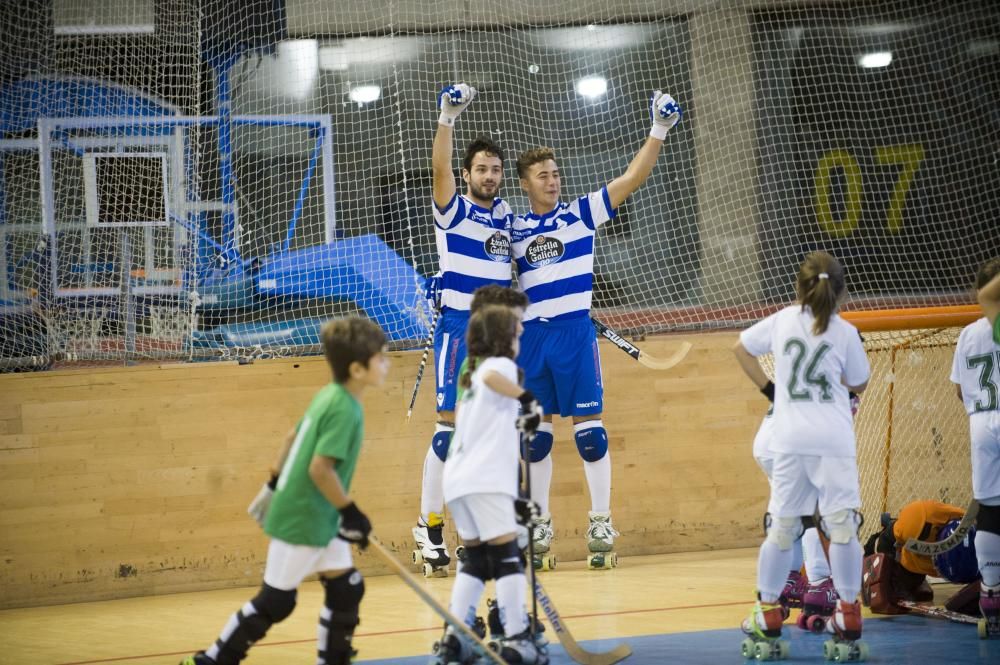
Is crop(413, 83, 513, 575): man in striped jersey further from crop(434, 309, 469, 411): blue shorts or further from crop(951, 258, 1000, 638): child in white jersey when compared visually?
crop(951, 258, 1000, 638): child in white jersey

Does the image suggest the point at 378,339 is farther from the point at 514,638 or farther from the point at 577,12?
the point at 577,12

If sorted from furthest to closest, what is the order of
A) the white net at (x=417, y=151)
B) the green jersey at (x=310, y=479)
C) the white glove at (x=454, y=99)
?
the white net at (x=417, y=151) < the white glove at (x=454, y=99) < the green jersey at (x=310, y=479)

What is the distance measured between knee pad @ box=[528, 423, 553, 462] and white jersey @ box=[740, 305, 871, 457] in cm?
173

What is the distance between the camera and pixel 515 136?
9.67 meters

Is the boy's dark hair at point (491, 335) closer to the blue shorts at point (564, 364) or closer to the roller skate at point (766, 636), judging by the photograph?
the roller skate at point (766, 636)

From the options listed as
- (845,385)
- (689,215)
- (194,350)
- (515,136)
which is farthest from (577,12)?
(845,385)

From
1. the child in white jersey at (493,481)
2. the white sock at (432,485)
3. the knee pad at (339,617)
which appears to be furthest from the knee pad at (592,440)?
the knee pad at (339,617)

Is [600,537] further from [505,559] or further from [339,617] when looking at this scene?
[339,617]

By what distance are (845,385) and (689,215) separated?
5.85m

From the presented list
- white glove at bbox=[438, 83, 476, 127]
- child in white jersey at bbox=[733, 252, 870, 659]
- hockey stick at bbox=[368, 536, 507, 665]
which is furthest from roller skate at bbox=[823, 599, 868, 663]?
white glove at bbox=[438, 83, 476, 127]

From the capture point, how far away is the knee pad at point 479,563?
3574mm

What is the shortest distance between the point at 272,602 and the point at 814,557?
2067mm

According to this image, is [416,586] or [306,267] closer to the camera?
[416,586]

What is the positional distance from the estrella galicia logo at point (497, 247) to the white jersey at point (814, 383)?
2.02 meters
